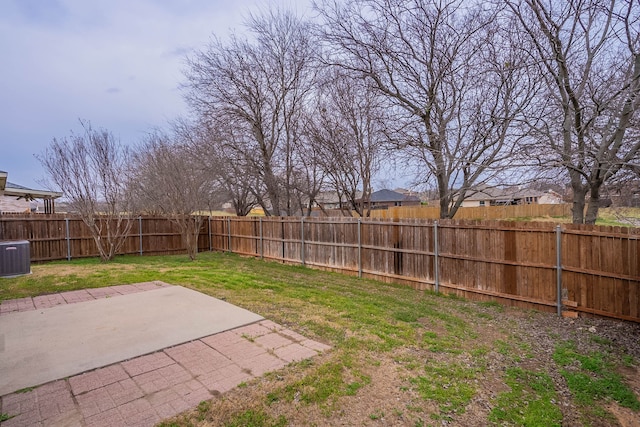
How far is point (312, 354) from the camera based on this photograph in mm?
3535

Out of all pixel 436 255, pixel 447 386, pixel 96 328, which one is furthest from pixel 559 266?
pixel 96 328

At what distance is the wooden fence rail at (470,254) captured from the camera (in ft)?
15.7

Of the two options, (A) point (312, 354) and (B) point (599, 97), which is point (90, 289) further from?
(B) point (599, 97)

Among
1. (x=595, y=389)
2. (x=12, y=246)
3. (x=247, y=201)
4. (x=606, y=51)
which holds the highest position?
(x=606, y=51)

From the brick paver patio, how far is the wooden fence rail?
3.80m

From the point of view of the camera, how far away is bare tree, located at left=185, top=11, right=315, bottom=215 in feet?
39.5

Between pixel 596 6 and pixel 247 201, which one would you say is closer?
pixel 596 6

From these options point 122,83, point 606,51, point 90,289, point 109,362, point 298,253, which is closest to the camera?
point 109,362

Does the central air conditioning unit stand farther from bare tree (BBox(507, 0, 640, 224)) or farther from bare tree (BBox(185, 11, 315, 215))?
bare tree (BBox(507, 0, 640, 224))

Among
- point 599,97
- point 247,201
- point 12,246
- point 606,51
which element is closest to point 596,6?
point 606,51

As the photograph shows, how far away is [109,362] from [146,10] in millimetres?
9209

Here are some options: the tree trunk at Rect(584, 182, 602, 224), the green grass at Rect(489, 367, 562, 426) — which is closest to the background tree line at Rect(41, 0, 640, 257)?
the tree trunk at Rect(584, 182, 602, 224)

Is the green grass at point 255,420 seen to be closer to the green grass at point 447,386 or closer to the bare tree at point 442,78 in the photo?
the green grass at point 447,386

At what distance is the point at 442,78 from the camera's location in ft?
25.0
